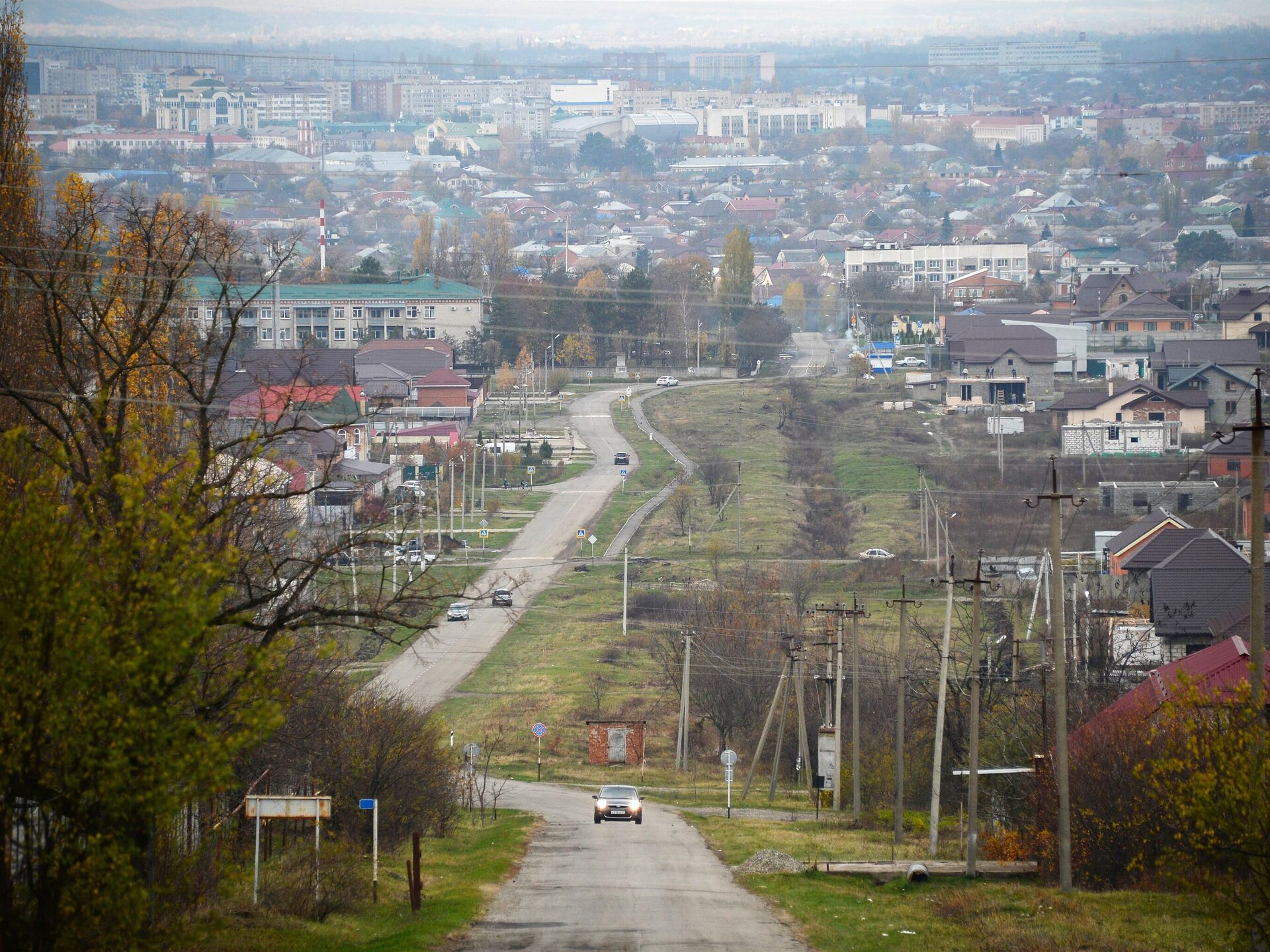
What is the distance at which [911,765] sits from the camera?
2298cm

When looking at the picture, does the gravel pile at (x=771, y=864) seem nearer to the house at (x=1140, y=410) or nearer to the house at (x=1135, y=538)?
the house at (x=1135, y=538)

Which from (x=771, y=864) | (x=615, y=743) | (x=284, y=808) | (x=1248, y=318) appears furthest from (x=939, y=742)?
(x=1248, y=318)

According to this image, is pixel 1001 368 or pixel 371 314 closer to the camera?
pixel 1001 368

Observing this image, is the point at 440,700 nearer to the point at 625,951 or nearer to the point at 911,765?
the point at 911,765

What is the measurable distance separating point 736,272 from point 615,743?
64.6 m

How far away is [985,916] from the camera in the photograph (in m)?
12.6

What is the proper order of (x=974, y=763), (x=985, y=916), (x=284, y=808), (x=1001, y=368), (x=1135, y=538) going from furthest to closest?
(x=1001, y=368) < (x=1135, y=538) < (x=974, y=763) < (x=985, y=916) < (x=284, y=808)

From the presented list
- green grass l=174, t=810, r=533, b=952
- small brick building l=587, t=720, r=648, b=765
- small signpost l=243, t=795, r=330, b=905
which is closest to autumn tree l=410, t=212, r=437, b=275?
small brick building l=587, t=720, r=648, b=765

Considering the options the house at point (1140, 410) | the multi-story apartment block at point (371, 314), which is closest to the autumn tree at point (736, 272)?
the multi-story apartment block at point (371, 314)

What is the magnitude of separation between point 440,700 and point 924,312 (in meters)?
70.1

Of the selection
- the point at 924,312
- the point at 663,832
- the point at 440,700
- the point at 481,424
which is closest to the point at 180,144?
the point at 924,312

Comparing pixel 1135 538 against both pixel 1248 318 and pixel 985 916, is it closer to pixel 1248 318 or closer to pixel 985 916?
pixel 985 916

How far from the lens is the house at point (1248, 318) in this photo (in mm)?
74812

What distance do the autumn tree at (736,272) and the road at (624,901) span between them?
233ft
